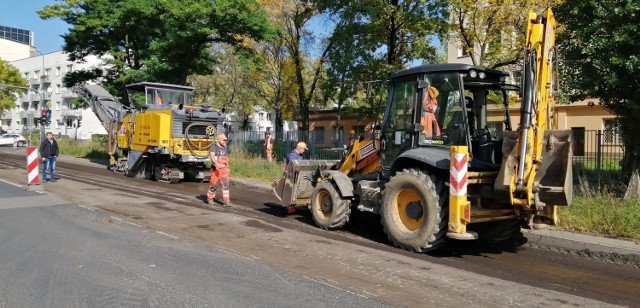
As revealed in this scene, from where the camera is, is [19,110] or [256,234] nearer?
[256,234]

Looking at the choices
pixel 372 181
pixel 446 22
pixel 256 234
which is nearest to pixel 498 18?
pixel 446 22

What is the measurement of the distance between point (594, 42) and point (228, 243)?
27.0 ft

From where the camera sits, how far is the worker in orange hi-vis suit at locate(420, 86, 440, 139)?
25.0ft

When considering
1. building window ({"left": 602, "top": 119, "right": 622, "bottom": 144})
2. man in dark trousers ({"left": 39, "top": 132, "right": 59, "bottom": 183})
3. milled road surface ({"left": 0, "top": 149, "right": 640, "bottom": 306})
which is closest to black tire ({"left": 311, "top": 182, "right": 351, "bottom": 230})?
milled road surface ({"left": 0, "top": 149, "right": 640, "bottom": 306})

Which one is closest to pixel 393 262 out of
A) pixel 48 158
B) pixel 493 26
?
pixel 48 158

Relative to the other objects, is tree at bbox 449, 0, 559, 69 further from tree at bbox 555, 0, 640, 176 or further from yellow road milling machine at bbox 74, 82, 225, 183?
yellow road milling machine at bbox 74, 82, 225, 183

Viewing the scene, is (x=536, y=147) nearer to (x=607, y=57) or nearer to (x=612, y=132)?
(x=607, y=57)

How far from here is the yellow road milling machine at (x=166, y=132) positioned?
1673 centimetres

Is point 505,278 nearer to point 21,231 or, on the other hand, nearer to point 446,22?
point 21,231

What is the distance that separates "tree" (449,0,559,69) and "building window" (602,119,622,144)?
6.95 metres

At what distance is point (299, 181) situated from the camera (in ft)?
32.1

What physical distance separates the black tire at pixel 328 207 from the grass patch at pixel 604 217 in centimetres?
366

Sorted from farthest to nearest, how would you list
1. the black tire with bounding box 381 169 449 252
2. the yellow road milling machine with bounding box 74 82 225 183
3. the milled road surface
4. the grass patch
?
the yellow road milling machine with bounding box 74 82 225 183 → the grass patch → the black tire with bounding box 381 169 449 252 → the milled road surface

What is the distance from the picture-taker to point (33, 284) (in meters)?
5.61
